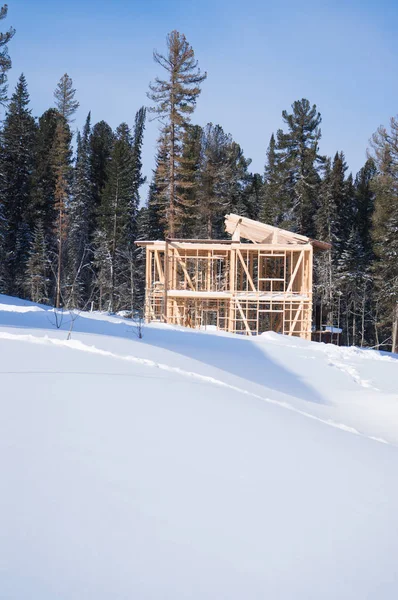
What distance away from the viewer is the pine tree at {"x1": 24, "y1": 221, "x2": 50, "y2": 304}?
30062 millimetres

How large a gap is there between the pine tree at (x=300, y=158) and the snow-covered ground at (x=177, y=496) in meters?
25.6

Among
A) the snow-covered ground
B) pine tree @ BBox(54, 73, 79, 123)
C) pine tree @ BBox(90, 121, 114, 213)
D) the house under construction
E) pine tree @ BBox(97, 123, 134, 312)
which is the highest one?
pine tree @ BBox(54, 73, 79, 123)

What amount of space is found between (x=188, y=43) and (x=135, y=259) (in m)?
13.7

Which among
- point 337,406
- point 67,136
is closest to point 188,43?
point 67,136

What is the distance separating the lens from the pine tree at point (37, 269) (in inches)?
1184

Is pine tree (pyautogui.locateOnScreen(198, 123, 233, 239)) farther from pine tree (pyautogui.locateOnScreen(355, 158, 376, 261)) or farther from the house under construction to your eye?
pine tree (pyautogui.locateOnScreen(355, 158, 376, 261))

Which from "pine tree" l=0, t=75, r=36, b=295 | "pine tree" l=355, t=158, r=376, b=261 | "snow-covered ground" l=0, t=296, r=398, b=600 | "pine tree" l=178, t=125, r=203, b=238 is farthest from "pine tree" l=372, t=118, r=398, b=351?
"snow-covered ground" l=0, t=296, r=398, b=600

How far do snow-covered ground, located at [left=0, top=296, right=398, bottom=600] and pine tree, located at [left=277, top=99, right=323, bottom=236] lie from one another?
83.9 feet

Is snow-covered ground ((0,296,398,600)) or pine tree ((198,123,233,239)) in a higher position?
pine tree ((198,123,233,239))

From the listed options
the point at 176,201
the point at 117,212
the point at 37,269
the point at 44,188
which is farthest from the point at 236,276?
the point at 44,188

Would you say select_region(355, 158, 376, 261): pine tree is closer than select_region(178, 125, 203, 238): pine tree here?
No

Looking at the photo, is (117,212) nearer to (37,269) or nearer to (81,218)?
(81,218)

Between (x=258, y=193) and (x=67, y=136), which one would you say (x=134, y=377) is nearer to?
(x=67, y=136)

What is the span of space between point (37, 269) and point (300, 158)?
15964 millimetres
